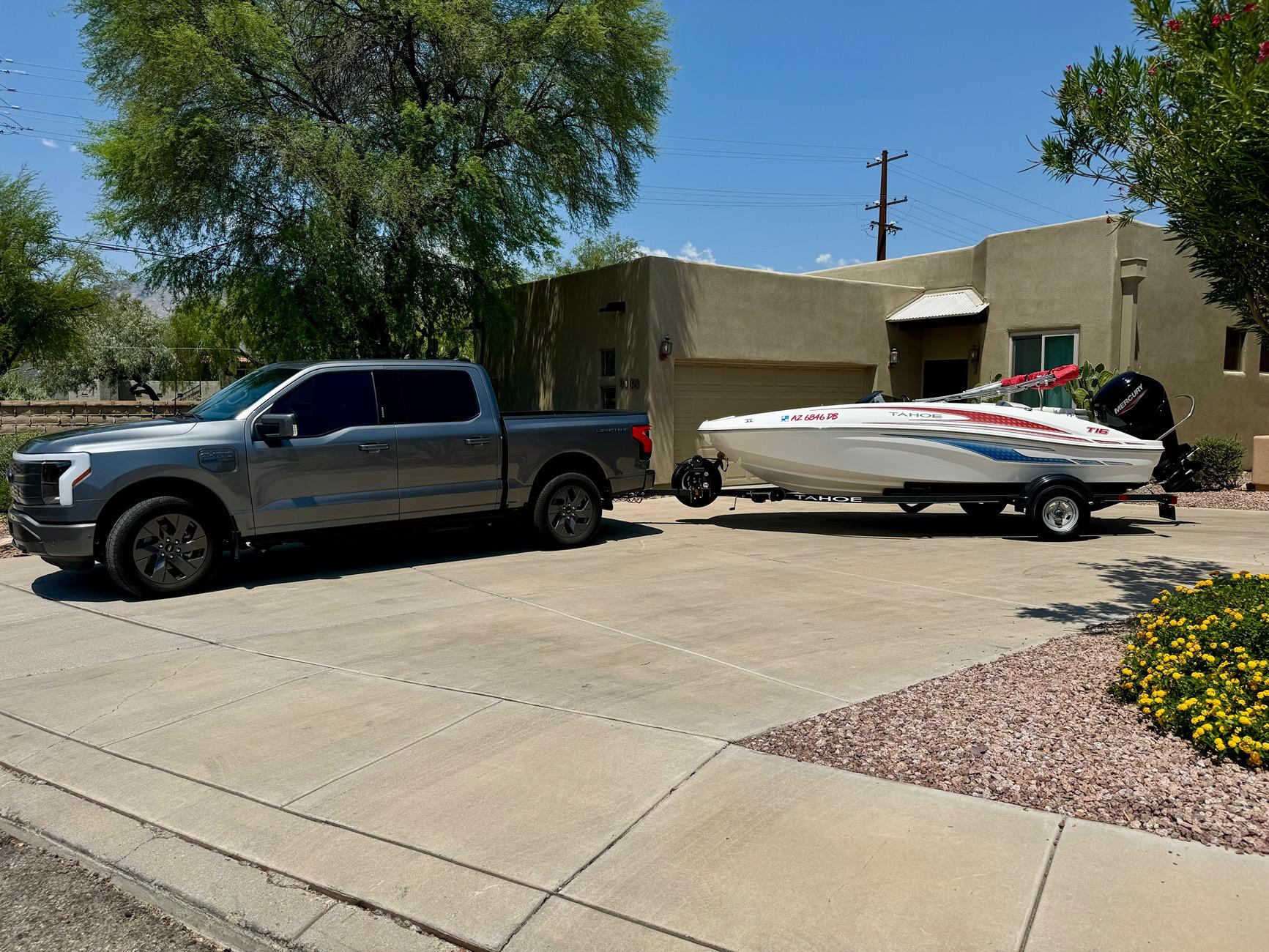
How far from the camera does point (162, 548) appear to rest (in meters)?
8.47

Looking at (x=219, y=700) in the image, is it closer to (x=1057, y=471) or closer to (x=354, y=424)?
(x=354, y=424)

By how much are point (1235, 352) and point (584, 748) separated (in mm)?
19375

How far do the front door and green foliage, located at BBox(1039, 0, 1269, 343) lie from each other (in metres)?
13.1

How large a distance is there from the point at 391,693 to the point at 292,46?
1317 centimetres

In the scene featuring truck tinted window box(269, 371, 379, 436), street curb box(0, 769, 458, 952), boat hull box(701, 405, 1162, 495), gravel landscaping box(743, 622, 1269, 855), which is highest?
truck tinted window box(269, 371, 379, 436)

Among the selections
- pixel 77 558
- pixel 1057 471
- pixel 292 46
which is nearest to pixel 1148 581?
pixel 1057 471

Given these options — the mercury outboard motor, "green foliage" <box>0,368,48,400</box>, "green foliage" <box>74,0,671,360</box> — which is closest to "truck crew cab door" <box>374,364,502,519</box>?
"green foliage" <box>74,0,671,360</box>

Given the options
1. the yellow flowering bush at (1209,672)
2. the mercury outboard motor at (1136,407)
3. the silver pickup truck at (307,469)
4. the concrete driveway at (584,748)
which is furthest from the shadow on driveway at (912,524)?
the yellow flowering bush at (1209,672)

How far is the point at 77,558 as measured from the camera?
8227mm

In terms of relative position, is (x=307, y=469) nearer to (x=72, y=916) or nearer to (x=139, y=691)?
(x=139, y=691)

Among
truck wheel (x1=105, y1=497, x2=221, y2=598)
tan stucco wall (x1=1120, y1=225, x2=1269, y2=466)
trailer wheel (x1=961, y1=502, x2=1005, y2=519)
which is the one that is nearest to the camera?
truck wheel (x1=105, y1=497, x2=221, y2=598)

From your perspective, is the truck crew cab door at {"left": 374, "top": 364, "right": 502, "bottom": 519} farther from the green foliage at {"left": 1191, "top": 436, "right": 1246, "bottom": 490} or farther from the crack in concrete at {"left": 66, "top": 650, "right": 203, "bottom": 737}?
the green foliage at {"left": 1191, "top": 436, "right": 1246, "bottom": 490}

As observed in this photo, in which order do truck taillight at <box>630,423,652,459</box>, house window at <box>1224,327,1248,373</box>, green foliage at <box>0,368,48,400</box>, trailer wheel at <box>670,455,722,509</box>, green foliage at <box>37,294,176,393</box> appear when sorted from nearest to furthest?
truck taillight at <box>630,423,652,459</box> → trailer wheel at <box>670,455,722,509</box> → house window at <box>1224,327,1248,373</box> → green foliage at <box>0,368,48,400</box> → green foliage at <box>37,294,176,393</box>

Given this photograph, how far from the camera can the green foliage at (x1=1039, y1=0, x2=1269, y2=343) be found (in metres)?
4.97
